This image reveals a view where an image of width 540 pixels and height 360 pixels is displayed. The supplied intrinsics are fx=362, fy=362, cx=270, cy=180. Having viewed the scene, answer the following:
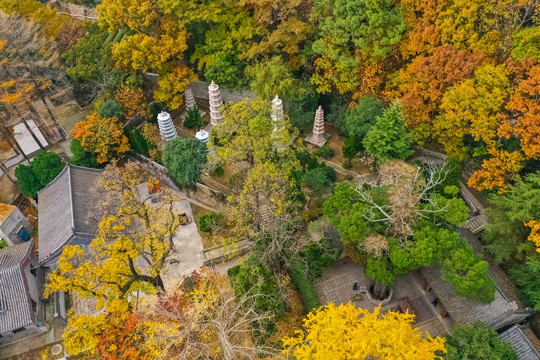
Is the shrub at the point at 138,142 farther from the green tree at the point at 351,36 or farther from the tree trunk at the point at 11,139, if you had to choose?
the green tree at the point at 351,36

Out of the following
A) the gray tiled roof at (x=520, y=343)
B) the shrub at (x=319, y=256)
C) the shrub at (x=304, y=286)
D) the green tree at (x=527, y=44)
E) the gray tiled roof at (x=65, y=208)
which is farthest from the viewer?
the gray tiled roof at (x=65, y=208)

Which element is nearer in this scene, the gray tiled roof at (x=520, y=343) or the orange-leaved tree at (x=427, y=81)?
the gray tiled roof at (x=520, y=343)

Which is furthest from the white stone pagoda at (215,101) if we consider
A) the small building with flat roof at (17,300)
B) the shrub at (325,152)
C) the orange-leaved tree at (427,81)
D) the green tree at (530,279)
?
the green tree at (530,279)

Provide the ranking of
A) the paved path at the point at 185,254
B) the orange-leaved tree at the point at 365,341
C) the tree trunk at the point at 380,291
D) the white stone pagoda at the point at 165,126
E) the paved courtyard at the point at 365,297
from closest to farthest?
the orange-leaved tree at the point at 365,341 → the paved courtyard at the point at 365,297 → the tree trunk at the point at 380,291 → the paved path at the point at 185,254 → the white stone pagoda at the point at 165,126

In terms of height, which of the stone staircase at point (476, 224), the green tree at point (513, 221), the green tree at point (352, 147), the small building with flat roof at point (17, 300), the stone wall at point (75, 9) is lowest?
the stone staircase at point (476, 224)

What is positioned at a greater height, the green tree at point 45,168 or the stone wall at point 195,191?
the green tree at point 45,168

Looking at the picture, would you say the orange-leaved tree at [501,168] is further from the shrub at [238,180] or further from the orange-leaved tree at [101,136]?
the orange-leaved tree at [101,136]
